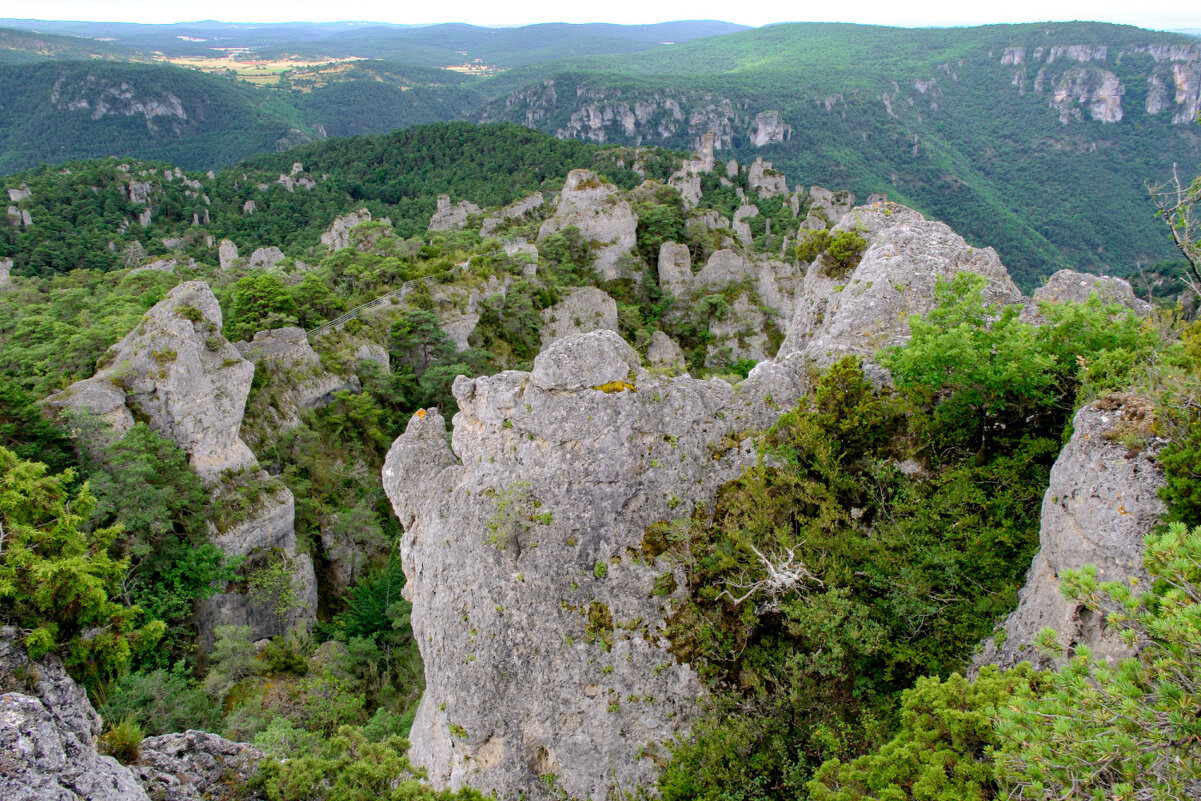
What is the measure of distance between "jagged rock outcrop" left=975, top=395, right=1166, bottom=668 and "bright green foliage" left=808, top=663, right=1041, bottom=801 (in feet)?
2.82

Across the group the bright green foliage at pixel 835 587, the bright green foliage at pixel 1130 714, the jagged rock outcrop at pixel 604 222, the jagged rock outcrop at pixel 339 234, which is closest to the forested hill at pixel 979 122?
the jagged rock outcrop at pixel 604 222

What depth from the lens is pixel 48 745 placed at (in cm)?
536

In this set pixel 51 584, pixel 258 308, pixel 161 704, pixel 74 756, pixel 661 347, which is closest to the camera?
pixel 74 756

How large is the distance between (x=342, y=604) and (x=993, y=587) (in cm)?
2077

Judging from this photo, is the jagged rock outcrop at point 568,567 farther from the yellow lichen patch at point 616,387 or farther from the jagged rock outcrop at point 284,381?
the jagged rock outcrop at point 284,381

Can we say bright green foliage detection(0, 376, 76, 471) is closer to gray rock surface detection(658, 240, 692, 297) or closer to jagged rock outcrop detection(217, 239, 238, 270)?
gray rock surface detection(658, 240, 692, 297)

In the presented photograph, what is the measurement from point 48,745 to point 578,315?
2951 cm

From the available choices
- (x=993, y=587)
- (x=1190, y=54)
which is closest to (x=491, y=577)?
(x=993, y=587)

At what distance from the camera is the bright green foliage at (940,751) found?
5.21 m

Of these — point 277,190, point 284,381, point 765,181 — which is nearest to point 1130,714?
point 284,381

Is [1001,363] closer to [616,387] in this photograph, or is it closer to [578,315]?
[616,387]

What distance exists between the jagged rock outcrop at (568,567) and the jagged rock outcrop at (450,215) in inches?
1877

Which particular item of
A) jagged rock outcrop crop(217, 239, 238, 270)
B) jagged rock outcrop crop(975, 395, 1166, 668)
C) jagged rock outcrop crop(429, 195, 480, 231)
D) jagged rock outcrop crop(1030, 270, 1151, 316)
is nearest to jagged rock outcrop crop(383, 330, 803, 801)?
jagged rock outcrop crop(975, 395, 1166, 668)

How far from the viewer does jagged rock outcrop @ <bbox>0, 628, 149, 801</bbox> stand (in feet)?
16.6
